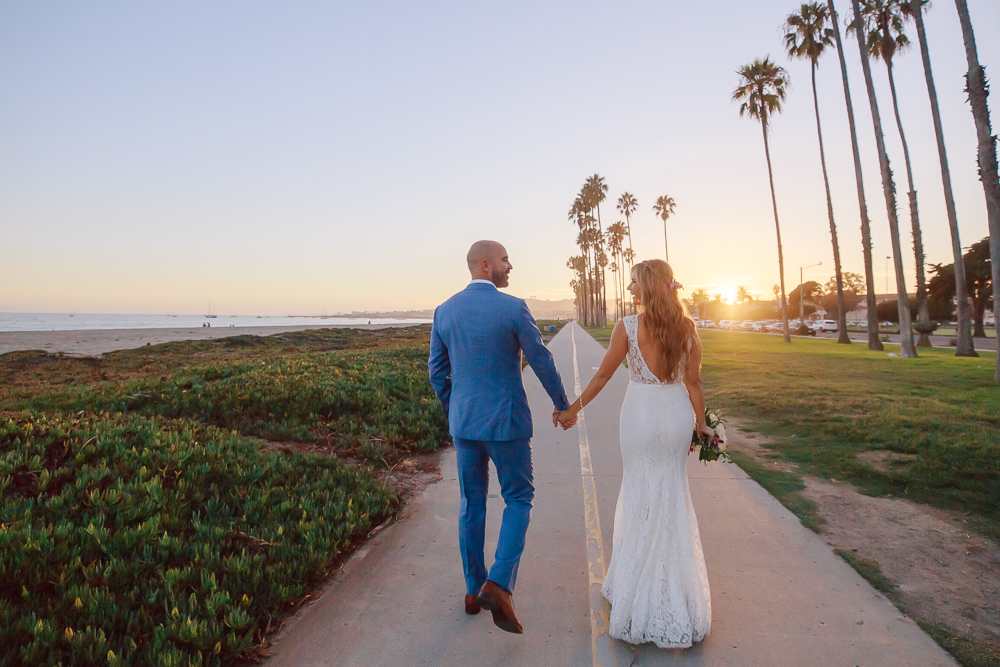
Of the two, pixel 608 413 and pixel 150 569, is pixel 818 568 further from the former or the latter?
pixel 608 413

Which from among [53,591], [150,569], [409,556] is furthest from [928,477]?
[53,591]

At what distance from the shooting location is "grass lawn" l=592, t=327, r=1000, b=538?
6.22 metres

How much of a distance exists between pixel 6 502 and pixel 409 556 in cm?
303

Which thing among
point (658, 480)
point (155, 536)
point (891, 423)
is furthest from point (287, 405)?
point (891, 423)

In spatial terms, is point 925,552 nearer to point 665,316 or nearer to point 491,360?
point 665,316

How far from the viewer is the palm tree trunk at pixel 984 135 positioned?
1309 cm

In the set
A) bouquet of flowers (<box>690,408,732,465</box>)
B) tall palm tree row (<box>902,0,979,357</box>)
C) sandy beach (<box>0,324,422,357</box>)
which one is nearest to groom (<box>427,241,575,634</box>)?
bouquet of flowers (<box>690,408,732,465</box>)

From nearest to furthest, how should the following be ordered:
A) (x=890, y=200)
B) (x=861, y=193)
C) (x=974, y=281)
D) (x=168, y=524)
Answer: (x=168, y=524), (x=890, y=200), (x=861, y=193), (x=974, y=281)

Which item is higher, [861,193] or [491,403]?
[861,193]

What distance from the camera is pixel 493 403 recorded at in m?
3.38

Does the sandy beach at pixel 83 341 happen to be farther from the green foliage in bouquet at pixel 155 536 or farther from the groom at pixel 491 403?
the groom at pixel 491 403

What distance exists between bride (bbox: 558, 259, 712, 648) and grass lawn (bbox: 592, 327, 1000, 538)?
144 inches

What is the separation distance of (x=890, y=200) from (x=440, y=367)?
84.8 ft

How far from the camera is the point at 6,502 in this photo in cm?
416
